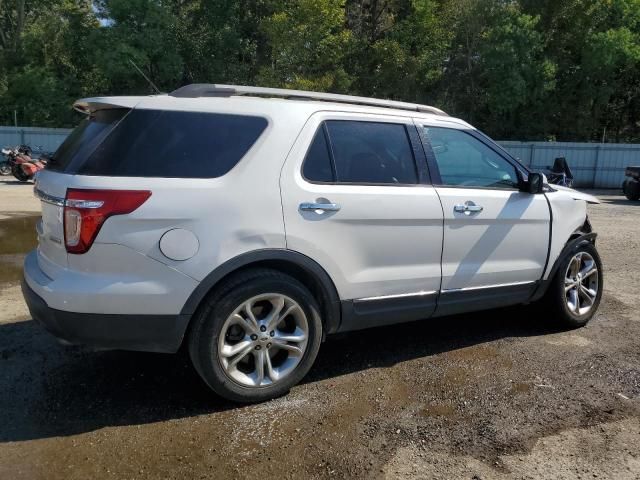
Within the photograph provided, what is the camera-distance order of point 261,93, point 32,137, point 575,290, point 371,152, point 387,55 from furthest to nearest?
1. point 387,55
2. point 32,137
3. point 575,290
4. point 371,152
5. point 261,93

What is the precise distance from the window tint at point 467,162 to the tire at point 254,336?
4.94ft

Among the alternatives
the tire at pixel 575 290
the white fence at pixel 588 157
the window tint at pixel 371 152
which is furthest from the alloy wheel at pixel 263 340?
the white fence at pixel 588 157

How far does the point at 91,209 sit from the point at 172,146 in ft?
1.91

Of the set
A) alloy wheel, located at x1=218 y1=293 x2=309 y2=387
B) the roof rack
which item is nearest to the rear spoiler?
the roof rack

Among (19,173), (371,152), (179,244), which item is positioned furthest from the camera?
(19,173)

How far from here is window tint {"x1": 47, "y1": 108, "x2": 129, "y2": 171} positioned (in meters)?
3.37

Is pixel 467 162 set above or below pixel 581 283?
above

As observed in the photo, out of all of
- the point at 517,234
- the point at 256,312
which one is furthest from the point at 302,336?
the point at 517,234

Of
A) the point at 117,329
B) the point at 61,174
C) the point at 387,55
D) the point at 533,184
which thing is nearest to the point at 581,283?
the point at 533,184

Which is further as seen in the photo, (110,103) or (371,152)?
(371,152)

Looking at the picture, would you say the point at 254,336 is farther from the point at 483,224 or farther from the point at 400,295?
the point at 483,224

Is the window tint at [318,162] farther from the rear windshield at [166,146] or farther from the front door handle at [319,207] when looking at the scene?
the rear windshield at [166,146]

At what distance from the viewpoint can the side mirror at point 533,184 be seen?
4.59 meters

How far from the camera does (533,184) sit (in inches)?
181
